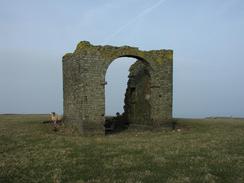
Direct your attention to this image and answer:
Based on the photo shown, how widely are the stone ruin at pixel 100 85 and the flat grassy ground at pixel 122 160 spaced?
139 inches

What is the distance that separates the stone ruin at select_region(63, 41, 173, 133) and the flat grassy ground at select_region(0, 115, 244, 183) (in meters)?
3.52

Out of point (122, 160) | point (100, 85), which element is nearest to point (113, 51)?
point (100, 85)

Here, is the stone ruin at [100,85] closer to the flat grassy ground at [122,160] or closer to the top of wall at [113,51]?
the top of wall at [113,51]

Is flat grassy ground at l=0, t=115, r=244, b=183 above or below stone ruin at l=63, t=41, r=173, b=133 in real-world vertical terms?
below

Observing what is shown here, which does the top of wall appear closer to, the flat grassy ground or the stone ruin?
the stone ruin

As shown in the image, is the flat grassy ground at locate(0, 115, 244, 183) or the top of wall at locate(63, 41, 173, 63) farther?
the top of wall at locate(63, 41, 173, 63)

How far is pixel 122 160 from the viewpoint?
13117mm

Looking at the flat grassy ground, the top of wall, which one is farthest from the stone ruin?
the flat grassy ground

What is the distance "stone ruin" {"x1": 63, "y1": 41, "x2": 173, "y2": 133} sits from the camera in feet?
72.9

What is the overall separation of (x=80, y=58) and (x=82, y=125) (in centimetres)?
389

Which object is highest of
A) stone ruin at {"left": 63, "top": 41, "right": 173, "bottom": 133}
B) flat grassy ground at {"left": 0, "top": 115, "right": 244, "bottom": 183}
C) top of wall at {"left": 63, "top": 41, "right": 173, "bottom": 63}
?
top of wall at {"left": 63, "top": 41, "right": 173, "bottom": 63}

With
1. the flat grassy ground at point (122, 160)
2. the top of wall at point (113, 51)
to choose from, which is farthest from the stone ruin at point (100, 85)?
the flat grassy ground at point (122, 160)

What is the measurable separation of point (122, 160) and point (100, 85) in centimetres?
992

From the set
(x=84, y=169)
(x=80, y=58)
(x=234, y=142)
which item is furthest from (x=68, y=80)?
(x=84, y=169)
